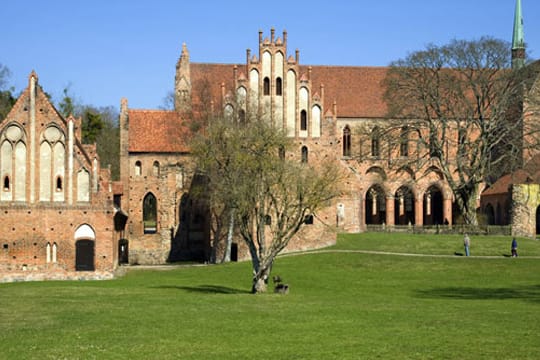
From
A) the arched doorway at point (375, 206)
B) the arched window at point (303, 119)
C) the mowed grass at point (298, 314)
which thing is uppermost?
the arched window at point (303, 119)

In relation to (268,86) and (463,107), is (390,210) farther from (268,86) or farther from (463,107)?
(268,86)

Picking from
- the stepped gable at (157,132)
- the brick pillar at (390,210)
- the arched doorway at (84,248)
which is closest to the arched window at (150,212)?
the stepped gable at (157,132)

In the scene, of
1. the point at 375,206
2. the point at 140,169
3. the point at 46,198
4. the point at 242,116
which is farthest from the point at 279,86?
the point at 375,206

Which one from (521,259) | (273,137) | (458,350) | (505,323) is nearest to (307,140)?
(273,137)

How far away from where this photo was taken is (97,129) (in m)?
80.8

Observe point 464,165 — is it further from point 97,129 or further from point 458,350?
point 458,350

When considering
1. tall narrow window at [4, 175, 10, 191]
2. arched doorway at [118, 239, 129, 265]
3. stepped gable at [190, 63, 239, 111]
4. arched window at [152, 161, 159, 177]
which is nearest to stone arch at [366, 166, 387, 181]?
stepped gable at [190, 63, 239, 111]

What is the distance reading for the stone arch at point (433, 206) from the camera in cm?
6894

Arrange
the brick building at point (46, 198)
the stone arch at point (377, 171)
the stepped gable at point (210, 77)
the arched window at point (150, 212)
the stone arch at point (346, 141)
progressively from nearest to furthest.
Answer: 1. the brick building at point (46, 198)
2. the stepped gable at point (210, 77)
3. the stone arch at point (377, 171)
4. the stone arch at point (346, 141)
5. the arched window at point (150, 212)

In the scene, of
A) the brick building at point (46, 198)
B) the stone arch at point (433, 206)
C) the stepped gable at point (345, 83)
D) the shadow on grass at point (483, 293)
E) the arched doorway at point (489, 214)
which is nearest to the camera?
the shadow on grass at point (483, 293)

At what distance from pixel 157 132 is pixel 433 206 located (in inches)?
1026

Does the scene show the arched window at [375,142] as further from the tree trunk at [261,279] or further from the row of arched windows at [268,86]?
the tree trunk at [261,279]

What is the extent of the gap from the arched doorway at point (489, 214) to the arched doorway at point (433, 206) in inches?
152

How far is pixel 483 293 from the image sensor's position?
108 ft
